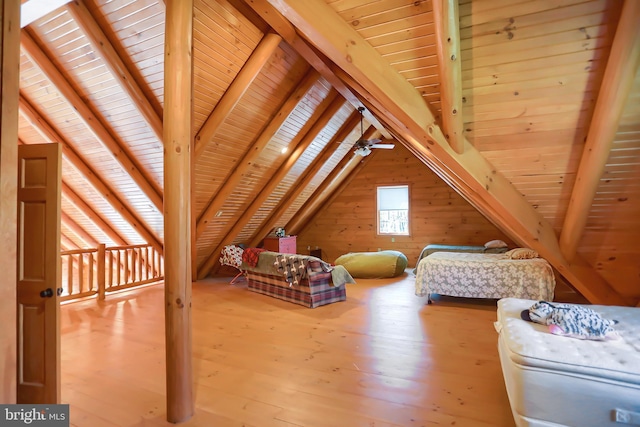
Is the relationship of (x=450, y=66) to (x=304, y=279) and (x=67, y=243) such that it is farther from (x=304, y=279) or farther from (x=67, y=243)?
(x=67, y=243)

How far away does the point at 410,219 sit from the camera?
23.9 ft

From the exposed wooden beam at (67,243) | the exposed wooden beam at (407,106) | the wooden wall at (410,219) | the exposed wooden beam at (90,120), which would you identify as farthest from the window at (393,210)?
the exposed wooden beam at (67,243)

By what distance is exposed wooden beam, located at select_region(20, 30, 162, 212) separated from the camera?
10.8ft

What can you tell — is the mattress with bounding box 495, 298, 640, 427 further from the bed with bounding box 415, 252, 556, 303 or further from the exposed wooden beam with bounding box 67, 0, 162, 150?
the exposed wooden beam with bounding box 67, 0, 162, 150

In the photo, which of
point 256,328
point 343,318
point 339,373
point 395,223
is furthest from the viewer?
point 395,223

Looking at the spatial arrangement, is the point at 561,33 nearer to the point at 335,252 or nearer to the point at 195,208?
the point at 195,208

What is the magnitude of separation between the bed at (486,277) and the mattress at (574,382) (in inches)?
87.0

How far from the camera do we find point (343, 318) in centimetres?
364

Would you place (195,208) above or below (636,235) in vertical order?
above

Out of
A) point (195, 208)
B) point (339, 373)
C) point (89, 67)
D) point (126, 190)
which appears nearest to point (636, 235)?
point (339, 373)

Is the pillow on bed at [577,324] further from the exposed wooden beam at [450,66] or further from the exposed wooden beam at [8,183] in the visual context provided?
the exposed wooden beam at [8,183]

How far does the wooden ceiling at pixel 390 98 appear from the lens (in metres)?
1.90

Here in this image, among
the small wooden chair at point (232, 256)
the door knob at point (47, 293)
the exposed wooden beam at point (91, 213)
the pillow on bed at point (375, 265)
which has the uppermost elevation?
the exposed wooden beam at point (91, 213)

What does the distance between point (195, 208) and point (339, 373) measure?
3.44 meters
